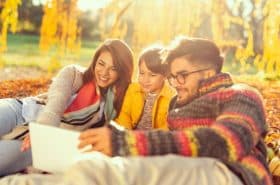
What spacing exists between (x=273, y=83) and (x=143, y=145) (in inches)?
85.4

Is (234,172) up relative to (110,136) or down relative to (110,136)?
down

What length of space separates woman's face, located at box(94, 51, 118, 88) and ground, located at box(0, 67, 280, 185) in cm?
90

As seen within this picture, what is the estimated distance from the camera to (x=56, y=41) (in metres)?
3.80

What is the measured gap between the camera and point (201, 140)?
1.83 m

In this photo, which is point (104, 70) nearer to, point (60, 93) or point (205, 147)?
point (60, 93)

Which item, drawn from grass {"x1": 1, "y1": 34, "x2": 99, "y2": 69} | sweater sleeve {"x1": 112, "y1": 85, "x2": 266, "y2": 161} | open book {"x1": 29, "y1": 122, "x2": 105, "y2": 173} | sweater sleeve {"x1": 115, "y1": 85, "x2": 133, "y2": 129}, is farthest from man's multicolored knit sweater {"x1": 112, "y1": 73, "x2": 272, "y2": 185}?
grass {"x1": 1, "y1": 34, "x2": 99, "y2": 69}

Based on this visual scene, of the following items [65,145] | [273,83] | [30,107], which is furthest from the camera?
[273,83]

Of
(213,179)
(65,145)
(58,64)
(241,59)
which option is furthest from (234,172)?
(58,64)

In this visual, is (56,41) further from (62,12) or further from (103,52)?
(103,52)

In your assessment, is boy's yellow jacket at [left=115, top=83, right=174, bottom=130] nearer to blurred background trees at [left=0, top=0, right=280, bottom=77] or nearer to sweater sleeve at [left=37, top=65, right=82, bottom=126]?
sweater sleeve at [left=37, top=65, right=82, bottom=126]

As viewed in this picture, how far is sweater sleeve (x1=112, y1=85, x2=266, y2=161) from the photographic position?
5.92 feet

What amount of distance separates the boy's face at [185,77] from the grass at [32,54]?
1.58m

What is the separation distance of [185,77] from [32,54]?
186 cm

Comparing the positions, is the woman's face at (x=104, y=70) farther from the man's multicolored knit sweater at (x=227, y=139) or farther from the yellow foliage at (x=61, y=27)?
the man's multicolored knit sweater at (x=227, y=139)
